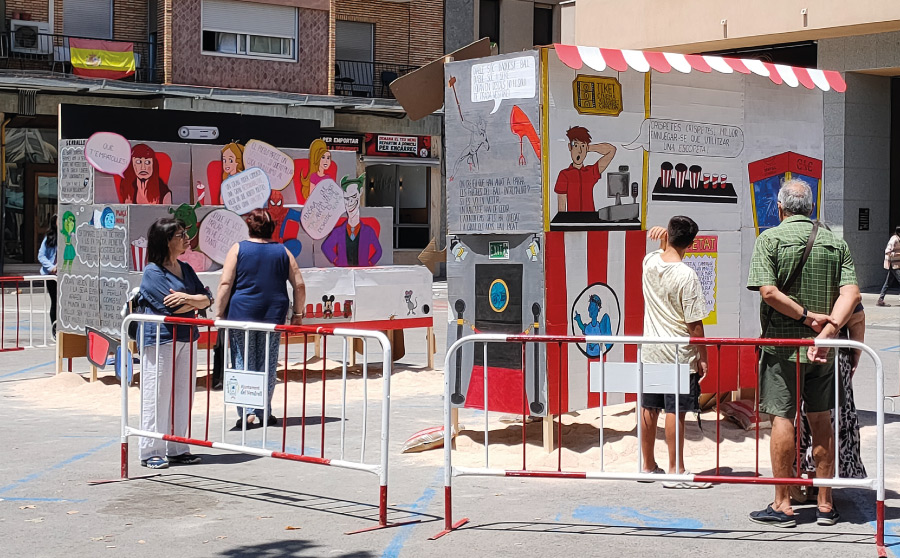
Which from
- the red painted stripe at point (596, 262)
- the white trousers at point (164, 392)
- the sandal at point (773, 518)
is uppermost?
the red painted stripe at point (596, 262)

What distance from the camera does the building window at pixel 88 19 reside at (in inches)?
1172

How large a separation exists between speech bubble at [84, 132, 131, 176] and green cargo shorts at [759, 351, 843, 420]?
769cm

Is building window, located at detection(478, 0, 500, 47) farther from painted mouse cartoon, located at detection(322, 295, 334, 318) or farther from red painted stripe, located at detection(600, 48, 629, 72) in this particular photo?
red painted stripe, located at detection(600, 48, 629, 72)

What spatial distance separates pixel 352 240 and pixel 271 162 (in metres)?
1.28

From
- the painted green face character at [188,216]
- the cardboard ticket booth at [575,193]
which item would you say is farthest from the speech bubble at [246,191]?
the cardboard ticket booth at [575,193]

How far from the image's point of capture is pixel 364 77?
34562 millimetres

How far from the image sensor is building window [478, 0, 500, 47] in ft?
126

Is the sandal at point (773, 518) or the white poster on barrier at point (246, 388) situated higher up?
the white poster on barrier at point (246, 388)

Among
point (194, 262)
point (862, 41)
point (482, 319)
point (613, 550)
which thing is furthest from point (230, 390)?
point (862, 41)

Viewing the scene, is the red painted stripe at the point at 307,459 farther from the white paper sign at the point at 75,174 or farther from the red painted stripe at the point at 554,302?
the white paper sign at the point at 75,174

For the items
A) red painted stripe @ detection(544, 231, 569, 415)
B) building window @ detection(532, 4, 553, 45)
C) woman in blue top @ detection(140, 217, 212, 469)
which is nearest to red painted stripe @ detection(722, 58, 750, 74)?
red painted stripe @ detection(544, 231, 569, 415)

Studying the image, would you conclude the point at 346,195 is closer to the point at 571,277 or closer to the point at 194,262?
the point at 194,262

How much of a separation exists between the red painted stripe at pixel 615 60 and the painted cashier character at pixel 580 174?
0.49 m

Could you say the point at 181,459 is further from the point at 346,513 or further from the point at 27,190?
the point at 27,190
